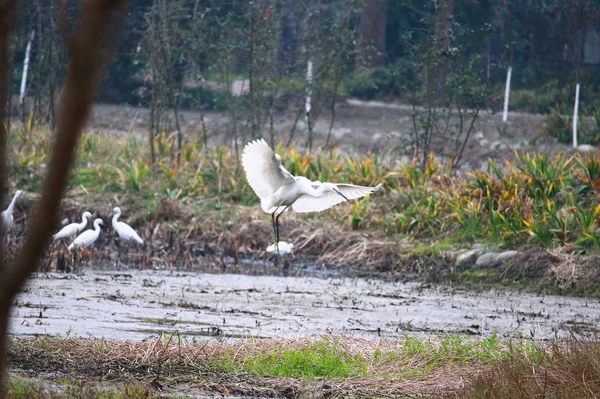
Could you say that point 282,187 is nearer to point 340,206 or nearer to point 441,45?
point 340,206

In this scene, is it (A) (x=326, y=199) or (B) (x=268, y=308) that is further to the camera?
(A) (x=326, y=199)

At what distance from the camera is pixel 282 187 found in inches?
403

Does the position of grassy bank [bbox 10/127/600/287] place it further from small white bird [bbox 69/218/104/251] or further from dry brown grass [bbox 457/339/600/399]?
dry brown grass [bbox 457/339/600/399]

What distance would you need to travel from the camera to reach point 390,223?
1400cm

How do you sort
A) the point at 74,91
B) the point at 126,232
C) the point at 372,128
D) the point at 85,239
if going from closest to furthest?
the point at 74,91 → the point at 85,239 → the point at 126,232 → the point at 372,128

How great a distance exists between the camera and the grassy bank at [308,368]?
514 centimetres

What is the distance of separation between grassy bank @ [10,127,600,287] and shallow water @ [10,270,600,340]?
4.07 ft

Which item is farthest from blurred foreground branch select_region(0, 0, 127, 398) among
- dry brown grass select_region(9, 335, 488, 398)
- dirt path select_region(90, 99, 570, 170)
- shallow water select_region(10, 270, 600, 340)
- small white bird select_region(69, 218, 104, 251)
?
dirt path select_region(90, 99, 570, 170)

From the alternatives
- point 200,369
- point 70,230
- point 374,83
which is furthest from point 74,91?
point 374,83

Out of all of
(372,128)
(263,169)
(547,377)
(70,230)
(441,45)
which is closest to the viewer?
(547,377)

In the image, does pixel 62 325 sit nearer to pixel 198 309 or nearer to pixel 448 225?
pixel 198 309

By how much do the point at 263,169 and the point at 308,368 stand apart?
408 centimetres

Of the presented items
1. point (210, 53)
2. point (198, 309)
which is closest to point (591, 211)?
point (198, 309)

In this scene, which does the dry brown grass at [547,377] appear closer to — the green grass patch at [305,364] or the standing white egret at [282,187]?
the green grass patch at [305,364]
